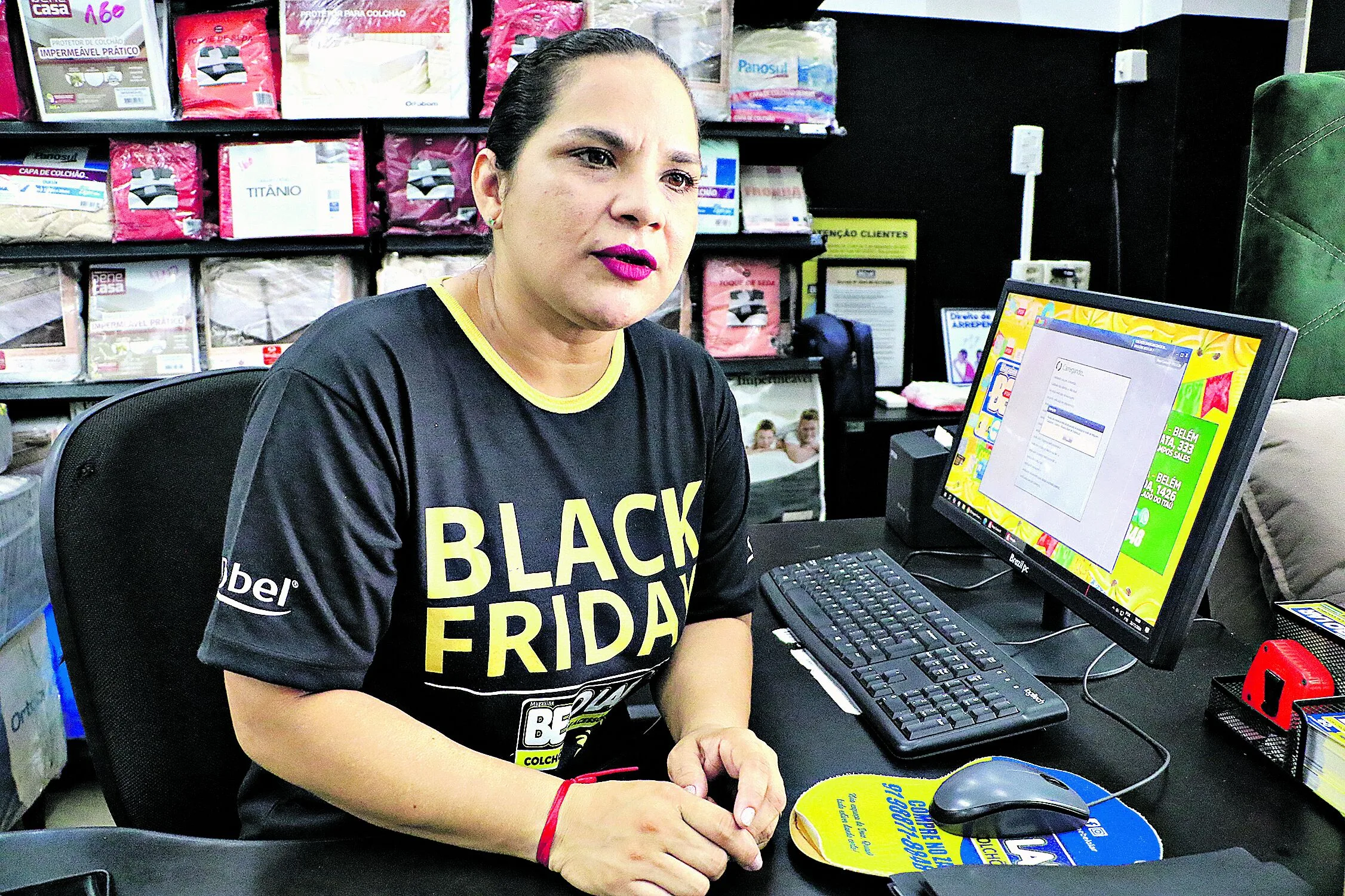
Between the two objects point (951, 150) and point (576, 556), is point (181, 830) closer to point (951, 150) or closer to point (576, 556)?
point (576, 556)

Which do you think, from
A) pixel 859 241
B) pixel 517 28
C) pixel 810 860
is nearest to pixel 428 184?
pixel 517 28

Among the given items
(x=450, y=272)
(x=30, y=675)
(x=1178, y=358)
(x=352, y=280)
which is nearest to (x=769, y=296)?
(x=450, y=272)

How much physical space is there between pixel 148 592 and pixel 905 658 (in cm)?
78

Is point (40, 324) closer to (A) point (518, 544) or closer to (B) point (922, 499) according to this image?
(A) point (518, 544)

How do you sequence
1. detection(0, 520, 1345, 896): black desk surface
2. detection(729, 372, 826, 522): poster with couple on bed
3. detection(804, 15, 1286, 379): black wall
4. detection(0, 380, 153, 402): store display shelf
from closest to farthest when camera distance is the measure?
detection(0, 520, 1345, 896): black desk surface < detection(0, 380, 153, 402): store display shelf < detection(729, 372, 826, 522): poster with couple on bed < detection(804, 15, 1286, 379): black wall

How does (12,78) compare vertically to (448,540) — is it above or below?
above

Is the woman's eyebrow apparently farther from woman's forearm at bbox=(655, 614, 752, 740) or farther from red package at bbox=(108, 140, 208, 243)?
red package at bbox=(108, 140, 208, 243)

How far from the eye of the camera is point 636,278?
0.91 metres

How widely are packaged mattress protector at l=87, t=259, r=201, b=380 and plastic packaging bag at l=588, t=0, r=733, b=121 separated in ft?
4.16

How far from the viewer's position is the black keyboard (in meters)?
0.88

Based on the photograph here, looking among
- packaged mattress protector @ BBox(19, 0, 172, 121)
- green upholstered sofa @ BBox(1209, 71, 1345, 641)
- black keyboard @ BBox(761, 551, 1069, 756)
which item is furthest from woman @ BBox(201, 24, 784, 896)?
packaged mattress protector @ BBox(19, 0, 172, 121)

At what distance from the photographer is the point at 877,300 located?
317cm

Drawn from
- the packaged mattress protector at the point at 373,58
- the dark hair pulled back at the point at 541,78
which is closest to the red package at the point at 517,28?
the packaged mattress protector at the point at 373,58

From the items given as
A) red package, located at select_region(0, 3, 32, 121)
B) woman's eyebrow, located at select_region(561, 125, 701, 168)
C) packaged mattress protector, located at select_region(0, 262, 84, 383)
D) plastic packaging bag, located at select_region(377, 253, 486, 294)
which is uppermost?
red package, located at select_region(0, 3, 32, 121)
